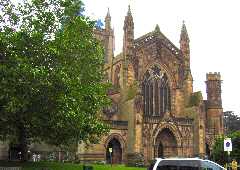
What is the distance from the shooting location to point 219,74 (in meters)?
66.8

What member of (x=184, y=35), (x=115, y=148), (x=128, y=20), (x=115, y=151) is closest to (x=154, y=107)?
(x=115, y=148)

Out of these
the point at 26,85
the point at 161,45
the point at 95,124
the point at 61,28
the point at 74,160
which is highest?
the point at 161,45

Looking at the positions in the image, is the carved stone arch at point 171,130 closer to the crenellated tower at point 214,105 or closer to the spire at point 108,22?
the crenellated tower at point 214,105

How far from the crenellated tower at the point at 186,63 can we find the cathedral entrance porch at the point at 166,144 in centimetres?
618

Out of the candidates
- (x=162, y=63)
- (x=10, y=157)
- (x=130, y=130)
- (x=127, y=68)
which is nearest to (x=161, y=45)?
(x=162, y=63)

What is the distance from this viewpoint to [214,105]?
6581cm

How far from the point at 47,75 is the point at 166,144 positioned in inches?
1328

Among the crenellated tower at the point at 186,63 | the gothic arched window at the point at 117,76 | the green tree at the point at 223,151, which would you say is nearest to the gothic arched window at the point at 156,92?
the crenellated tower at the point at 186,63

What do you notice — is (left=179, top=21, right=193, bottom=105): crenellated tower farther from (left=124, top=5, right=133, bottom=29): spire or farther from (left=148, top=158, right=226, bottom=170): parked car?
(left=148, top=158, right=226, bottom=170): parked car

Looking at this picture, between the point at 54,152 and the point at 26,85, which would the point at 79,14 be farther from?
the point at 54,152

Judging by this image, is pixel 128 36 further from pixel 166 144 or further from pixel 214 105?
pixel 214 105

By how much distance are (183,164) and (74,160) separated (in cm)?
3052

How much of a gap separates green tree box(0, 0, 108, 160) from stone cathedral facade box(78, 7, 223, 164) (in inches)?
789

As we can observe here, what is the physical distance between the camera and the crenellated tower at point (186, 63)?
6369cm
